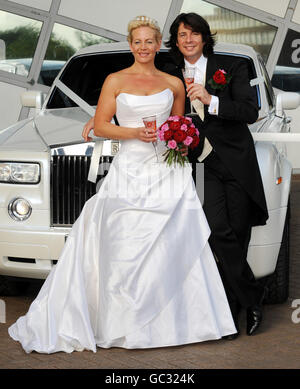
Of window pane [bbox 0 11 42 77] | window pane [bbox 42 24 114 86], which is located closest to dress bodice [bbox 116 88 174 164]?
window pane [bbox 42 24 114 86]

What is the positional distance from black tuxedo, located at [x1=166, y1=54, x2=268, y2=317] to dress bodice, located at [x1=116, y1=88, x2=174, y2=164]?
0.22m

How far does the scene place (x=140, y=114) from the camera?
4.96 metres

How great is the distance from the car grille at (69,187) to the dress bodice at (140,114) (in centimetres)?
26

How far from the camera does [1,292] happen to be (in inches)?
238

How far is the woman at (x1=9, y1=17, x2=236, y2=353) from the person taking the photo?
4746 millimetres

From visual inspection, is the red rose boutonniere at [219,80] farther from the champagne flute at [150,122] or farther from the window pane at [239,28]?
the window pane at [239,28]

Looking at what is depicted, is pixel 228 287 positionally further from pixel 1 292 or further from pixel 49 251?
pixel 1 292

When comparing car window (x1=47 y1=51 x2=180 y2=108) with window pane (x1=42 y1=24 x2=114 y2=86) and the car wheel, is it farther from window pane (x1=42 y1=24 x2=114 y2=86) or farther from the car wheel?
window pane (x1=42 y1=24 x2=114 y2=86)

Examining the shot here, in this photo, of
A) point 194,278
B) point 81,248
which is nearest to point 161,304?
point 194,278

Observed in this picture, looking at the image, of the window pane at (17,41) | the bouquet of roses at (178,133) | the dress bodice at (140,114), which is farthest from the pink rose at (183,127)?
the window pane at (17,41)

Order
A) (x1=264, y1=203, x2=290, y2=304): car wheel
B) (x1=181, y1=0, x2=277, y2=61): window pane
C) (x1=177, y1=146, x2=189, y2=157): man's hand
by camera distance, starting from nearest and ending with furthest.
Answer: (x1=177, y1=146, x2=189, y2=157): man's hand → (x1=264, y1=203, x2=290, y2=304): car wheel → (x1=181, y1=0, x2=277, y2=61): window pane

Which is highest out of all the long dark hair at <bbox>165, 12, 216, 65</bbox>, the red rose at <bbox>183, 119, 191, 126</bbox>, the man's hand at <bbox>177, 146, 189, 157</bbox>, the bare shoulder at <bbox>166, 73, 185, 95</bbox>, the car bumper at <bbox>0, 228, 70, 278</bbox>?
the long dark hair at <bbox>165, 12, 216, 65</bbox>

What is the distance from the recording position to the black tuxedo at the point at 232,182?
495 centimetres

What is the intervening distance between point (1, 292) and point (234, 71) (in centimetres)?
241
